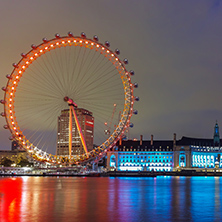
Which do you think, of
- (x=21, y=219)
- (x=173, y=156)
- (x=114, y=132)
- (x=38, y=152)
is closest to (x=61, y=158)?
(x=38, y=152)

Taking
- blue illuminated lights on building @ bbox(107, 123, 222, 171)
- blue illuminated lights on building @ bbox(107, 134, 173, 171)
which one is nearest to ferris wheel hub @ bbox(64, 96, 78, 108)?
blue illuminated lights on building @ bbox(107, 123, 222, 171)

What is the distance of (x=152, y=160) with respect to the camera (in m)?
187

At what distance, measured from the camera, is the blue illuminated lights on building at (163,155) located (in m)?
183

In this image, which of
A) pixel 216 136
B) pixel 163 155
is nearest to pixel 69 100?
pixel 163 155

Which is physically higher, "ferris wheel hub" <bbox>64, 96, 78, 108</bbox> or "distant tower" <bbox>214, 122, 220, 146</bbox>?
"distant tower" <bbox>214, 122, 220, 146</bbox>

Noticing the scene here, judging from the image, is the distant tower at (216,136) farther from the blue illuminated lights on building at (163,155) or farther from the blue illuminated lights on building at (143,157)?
the blue illuminated lights on building at (143,157)

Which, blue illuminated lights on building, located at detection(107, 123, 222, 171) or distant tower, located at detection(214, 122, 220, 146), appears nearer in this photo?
blue illuminated lights on building, located at detection(107, 123, 222, 171)

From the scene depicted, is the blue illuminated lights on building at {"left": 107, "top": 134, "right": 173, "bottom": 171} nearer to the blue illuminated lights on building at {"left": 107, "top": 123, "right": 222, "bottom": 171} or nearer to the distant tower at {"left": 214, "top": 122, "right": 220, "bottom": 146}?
the blue illuminated lights on building at {"left": 107, "top": 123, "right": 222, "bottom": 171}

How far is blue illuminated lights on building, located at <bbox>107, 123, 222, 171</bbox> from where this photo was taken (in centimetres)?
18280

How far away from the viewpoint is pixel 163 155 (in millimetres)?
185000

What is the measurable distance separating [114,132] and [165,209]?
41095 millimetres

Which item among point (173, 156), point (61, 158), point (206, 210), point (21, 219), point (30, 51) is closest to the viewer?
point (21, 219)

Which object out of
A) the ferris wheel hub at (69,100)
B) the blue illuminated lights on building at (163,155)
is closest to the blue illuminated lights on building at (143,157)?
the blue illuminated lights on building at (163,155)

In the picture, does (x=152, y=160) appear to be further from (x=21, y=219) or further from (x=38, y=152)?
(x=21, y=219)
